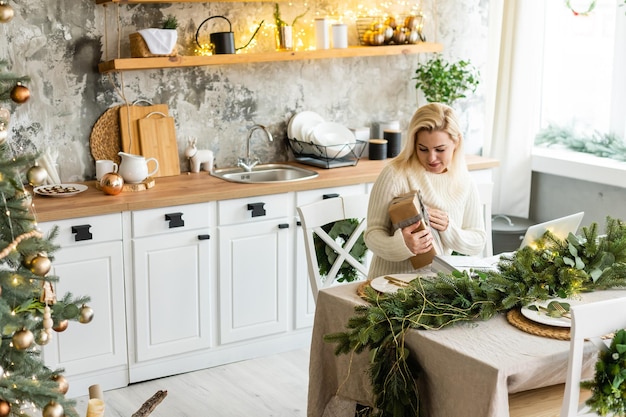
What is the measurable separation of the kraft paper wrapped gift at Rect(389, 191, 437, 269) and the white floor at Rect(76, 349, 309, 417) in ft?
3.09

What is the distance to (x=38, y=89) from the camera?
13.2ft

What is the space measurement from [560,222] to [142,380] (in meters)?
2.04

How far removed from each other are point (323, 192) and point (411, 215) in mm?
1190

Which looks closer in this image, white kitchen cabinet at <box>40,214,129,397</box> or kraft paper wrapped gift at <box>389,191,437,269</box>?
kraft paper wrapped gift at <box>389,191,437,269</box>

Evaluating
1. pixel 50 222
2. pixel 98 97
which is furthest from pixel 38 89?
pixel 50 222

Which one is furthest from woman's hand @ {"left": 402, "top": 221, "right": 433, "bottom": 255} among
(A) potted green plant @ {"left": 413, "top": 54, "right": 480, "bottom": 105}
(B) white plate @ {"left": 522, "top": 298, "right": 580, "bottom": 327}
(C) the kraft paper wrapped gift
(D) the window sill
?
(D) the window sill

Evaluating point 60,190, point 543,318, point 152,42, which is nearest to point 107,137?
point 60,190

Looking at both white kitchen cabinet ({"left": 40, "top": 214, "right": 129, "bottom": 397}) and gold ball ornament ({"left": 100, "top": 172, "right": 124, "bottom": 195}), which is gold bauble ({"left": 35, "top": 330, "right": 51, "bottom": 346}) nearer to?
white kitchen cabinet ({"left": 40, "top": 214, "right": 129, "bottom": 397})

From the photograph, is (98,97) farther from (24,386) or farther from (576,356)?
(576,356)

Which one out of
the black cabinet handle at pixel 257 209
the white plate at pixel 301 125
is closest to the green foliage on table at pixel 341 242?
the black cabinet handle at pixel 257 209

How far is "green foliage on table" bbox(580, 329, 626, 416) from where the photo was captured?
2.23m

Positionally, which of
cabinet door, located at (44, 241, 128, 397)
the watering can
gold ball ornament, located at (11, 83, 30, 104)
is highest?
the watering can

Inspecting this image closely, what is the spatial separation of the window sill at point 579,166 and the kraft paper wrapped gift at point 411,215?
6.33 ft

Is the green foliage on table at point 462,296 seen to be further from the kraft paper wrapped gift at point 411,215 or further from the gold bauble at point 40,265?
the gold bauble at point 40,265
